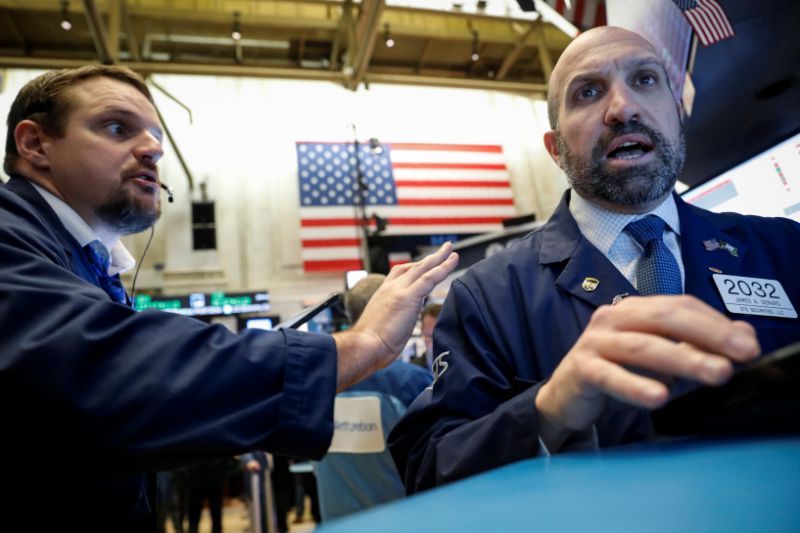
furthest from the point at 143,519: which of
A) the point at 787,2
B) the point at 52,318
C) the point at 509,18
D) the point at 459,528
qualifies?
the point at 509,18

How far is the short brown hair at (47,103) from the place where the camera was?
4.67 ft

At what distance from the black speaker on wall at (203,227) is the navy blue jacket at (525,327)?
305 inches

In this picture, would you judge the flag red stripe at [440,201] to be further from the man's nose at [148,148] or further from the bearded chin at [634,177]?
the bearded chin at [634,177]

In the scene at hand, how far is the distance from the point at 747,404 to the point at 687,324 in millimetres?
101

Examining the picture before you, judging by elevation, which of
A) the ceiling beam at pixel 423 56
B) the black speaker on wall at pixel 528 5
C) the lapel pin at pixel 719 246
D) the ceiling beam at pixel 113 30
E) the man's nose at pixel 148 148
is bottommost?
the lapel pin at pixel 719 246

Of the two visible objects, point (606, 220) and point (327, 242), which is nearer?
point (606, 220)

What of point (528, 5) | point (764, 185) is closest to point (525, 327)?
point (764, 185)

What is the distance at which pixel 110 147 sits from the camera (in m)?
1.48

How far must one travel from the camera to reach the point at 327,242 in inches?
316

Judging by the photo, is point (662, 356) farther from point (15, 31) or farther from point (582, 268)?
point (15, 31)

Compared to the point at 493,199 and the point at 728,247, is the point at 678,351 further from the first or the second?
the point at 493,199

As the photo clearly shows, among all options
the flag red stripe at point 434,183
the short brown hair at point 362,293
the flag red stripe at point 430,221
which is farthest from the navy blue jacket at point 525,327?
the flag red stripe at point 434,183

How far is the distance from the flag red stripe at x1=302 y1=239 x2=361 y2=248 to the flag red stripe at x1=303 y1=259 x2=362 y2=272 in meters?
0.27

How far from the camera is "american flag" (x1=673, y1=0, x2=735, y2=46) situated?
62.0 inches
